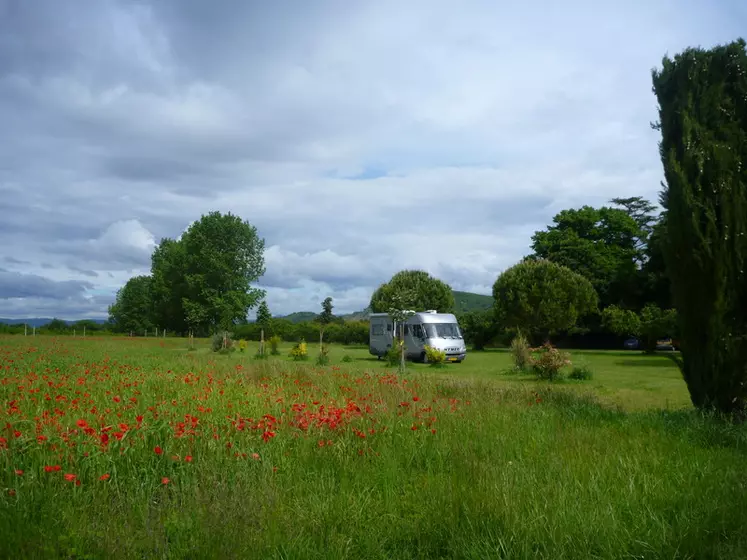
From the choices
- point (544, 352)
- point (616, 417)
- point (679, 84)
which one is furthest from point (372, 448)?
point (544, 352)

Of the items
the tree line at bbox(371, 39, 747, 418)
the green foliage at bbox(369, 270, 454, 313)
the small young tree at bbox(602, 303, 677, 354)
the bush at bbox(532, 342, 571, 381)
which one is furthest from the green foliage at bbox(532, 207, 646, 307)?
the tree line at bbox(371, 39, 747, 418)

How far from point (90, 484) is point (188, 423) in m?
1.17

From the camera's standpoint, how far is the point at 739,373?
8398 millimetres

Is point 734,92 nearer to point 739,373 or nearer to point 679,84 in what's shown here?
point 679,84

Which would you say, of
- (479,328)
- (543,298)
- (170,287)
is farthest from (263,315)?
(543,298)

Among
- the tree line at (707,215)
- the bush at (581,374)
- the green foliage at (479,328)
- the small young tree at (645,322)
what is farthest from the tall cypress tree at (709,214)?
the green foliage at (479,328)

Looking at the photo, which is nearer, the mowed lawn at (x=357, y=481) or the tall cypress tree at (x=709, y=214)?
the mowed lawn at (x=357, y=481)

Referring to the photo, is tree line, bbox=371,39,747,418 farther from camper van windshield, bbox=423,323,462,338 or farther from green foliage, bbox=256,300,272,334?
green foliage, bbox=256,300,272,334

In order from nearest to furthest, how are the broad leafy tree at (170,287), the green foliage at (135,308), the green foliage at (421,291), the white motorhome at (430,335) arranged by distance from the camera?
1. the white motorhome at (430,335)
2. the green foliage at (421,291)
3. the broad leafy tree at (170,287)
4. the green foliage at (135,308)

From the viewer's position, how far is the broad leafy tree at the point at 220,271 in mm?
58188

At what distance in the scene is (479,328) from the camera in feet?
155

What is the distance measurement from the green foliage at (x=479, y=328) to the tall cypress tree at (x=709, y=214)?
38.1m

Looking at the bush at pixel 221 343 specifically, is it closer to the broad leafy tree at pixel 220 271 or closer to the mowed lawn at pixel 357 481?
the broad leafy tree at pixel 220 271

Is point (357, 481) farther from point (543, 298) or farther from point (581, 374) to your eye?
point (543, 298)
